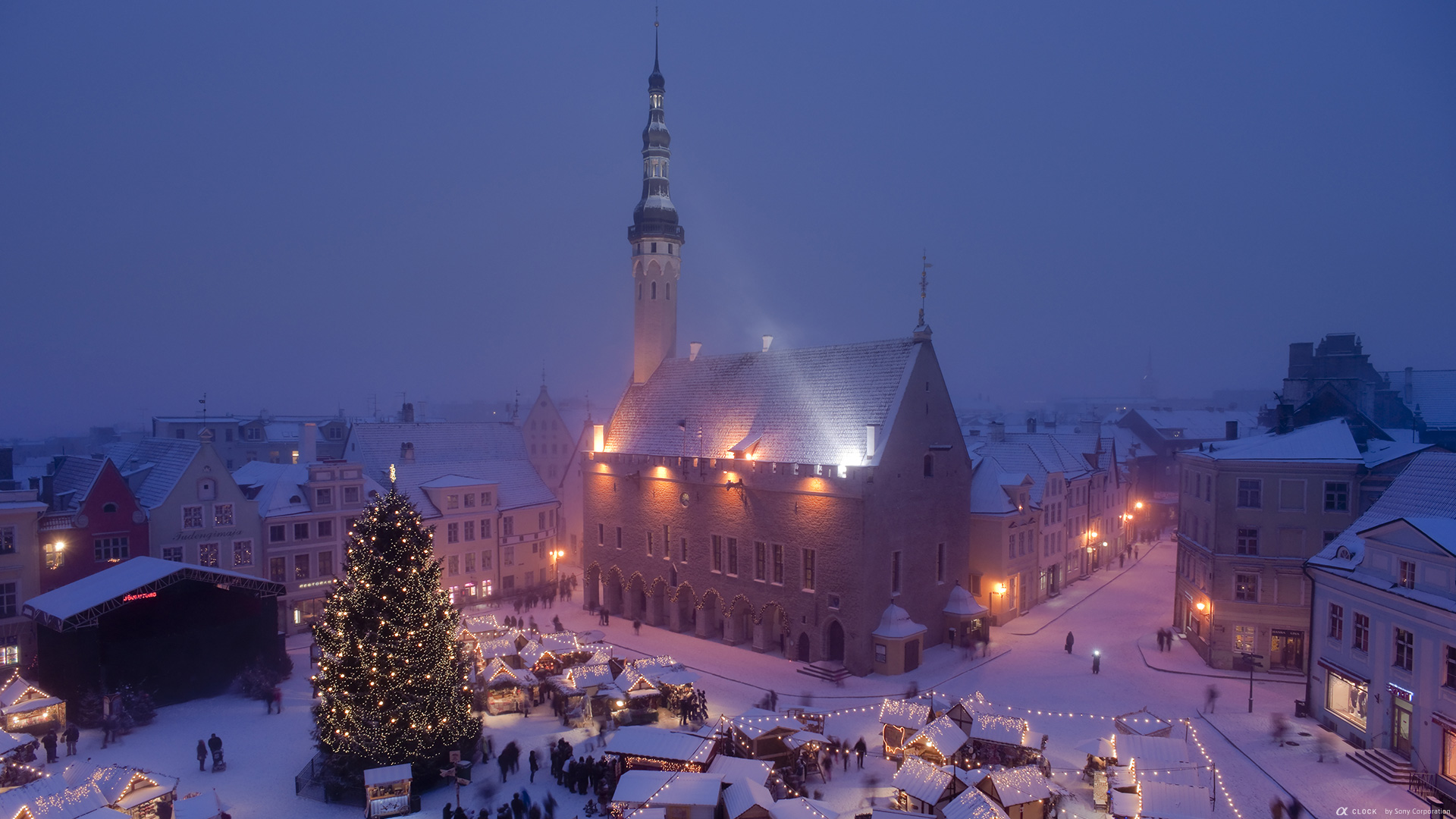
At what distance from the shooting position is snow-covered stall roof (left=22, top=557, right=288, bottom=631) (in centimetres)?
3105

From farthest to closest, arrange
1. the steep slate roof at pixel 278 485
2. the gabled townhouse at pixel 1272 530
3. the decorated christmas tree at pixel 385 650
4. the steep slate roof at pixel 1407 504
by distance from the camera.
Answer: the steep slate roof at pixel 278 485 < the gabled townhouse at pixel 1272 530 < the steep slate roof at pixel 1407 504 < the decorated christmas tree at pixel 385 650

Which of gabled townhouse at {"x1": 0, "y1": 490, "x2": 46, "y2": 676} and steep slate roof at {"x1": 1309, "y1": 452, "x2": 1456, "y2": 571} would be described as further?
gabled townhouse at {"x1": 0, "y1": 490, "x2": 46, "y2": 676}

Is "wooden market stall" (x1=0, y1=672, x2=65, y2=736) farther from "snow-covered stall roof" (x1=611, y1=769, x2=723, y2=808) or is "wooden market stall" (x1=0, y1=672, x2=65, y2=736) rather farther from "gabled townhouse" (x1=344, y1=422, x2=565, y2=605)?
"snow-covered stall roof" (x1=611, y1=769, x2=723, y2=808)

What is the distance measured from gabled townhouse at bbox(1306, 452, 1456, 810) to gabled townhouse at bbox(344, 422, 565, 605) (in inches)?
1687

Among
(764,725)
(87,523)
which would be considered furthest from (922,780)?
(87,523)

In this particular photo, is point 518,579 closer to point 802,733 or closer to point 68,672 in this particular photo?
point 68,672

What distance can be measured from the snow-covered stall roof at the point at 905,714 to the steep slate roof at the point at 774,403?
1267 centimetres

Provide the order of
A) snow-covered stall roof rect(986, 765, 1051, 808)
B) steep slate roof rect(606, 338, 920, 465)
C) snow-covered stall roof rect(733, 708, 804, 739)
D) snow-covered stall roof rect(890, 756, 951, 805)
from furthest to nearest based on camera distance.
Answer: steep slate roof rect(606, 338, 920, 465) < snow-covered stall roof rect(733, 708, 804, 739) < snow-covered stall roof rect(890, 756, 951, 805) < snow-covered stall roof rect(986, 765, 1051, 808)

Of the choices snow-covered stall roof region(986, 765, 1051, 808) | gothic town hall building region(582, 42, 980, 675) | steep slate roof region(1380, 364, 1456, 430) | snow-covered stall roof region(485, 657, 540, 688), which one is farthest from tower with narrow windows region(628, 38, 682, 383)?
steep slate roof region(1380, 364, 1456, 430)

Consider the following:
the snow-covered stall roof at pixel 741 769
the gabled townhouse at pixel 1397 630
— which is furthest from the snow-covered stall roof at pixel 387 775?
the gabled townhouse at pixel 1397 630

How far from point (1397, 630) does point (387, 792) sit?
109ft

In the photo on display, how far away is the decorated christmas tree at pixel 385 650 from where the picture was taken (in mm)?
24125

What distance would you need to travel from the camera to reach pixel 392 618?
24.3 meters

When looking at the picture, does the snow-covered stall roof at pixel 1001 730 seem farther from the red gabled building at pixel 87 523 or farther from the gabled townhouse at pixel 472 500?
the red gabled building at pixel 87 523
